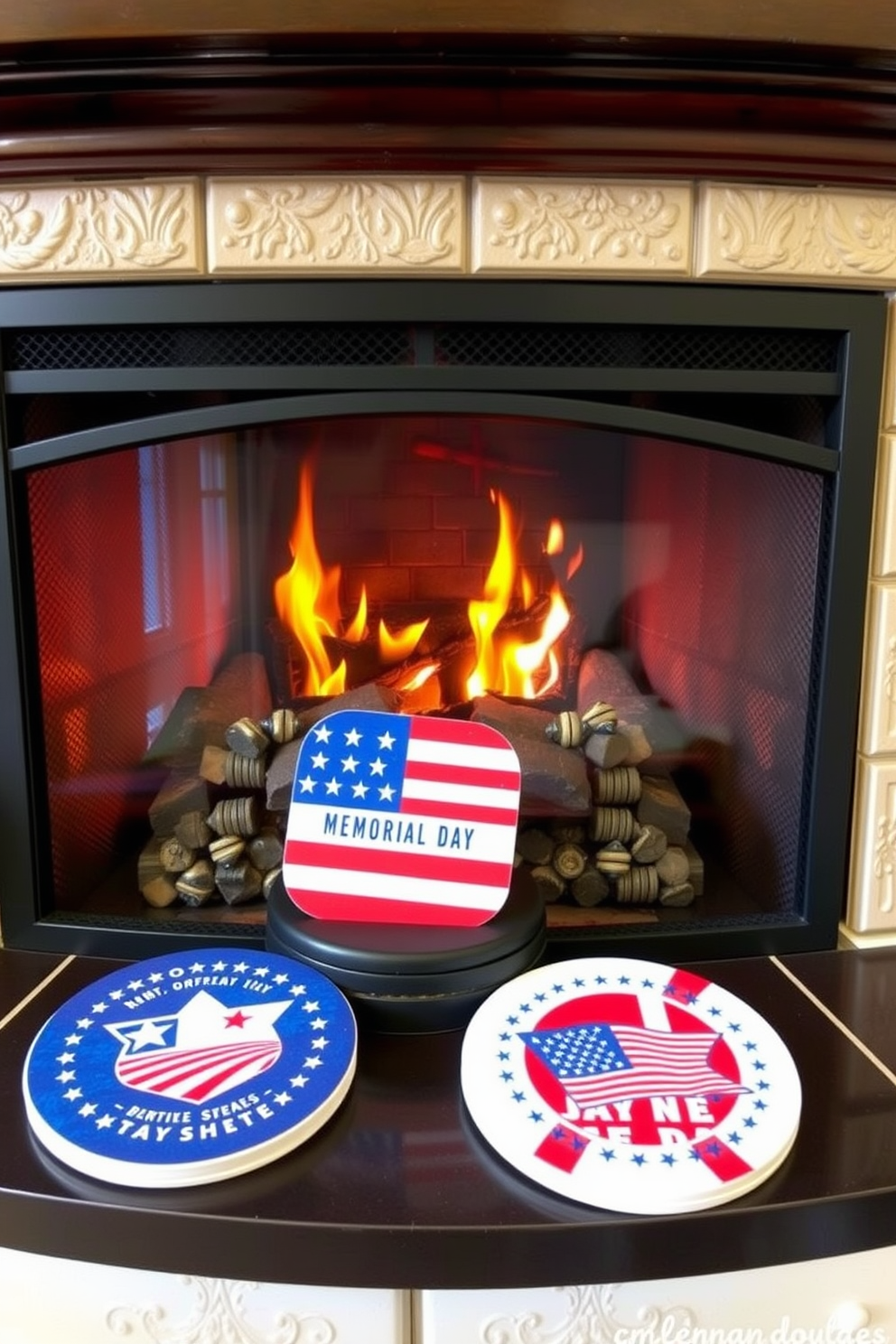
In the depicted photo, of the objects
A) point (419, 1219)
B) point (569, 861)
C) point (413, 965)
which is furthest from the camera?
point (569, 861)

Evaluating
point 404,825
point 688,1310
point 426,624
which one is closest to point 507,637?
point 426,624

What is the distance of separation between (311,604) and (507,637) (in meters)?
0.25

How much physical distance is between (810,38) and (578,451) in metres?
0.46

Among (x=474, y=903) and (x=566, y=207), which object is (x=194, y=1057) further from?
(x=566, y=207)

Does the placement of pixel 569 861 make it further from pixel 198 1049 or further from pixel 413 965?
pixel 198 1049

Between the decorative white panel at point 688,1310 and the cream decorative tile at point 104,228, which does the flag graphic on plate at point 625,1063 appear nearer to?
the decorative white panel at point 688,1310

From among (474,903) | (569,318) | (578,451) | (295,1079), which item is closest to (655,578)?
(578,451)

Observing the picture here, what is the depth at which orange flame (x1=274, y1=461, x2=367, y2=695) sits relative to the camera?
1.14 metres

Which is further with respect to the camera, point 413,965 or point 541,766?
point 541,766

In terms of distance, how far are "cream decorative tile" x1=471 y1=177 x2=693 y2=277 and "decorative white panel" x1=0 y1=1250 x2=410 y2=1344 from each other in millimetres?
858

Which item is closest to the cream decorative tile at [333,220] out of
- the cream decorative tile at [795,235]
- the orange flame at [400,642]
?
the cream decorative tile at [795,235]

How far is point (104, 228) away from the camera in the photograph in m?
0.84

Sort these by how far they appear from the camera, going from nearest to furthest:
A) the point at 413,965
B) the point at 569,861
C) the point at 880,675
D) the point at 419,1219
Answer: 1. the point at 419,1219
2. the point at 413,965
3. the point at 880,675
4. the point at 569,861

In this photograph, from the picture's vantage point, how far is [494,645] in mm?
1149
